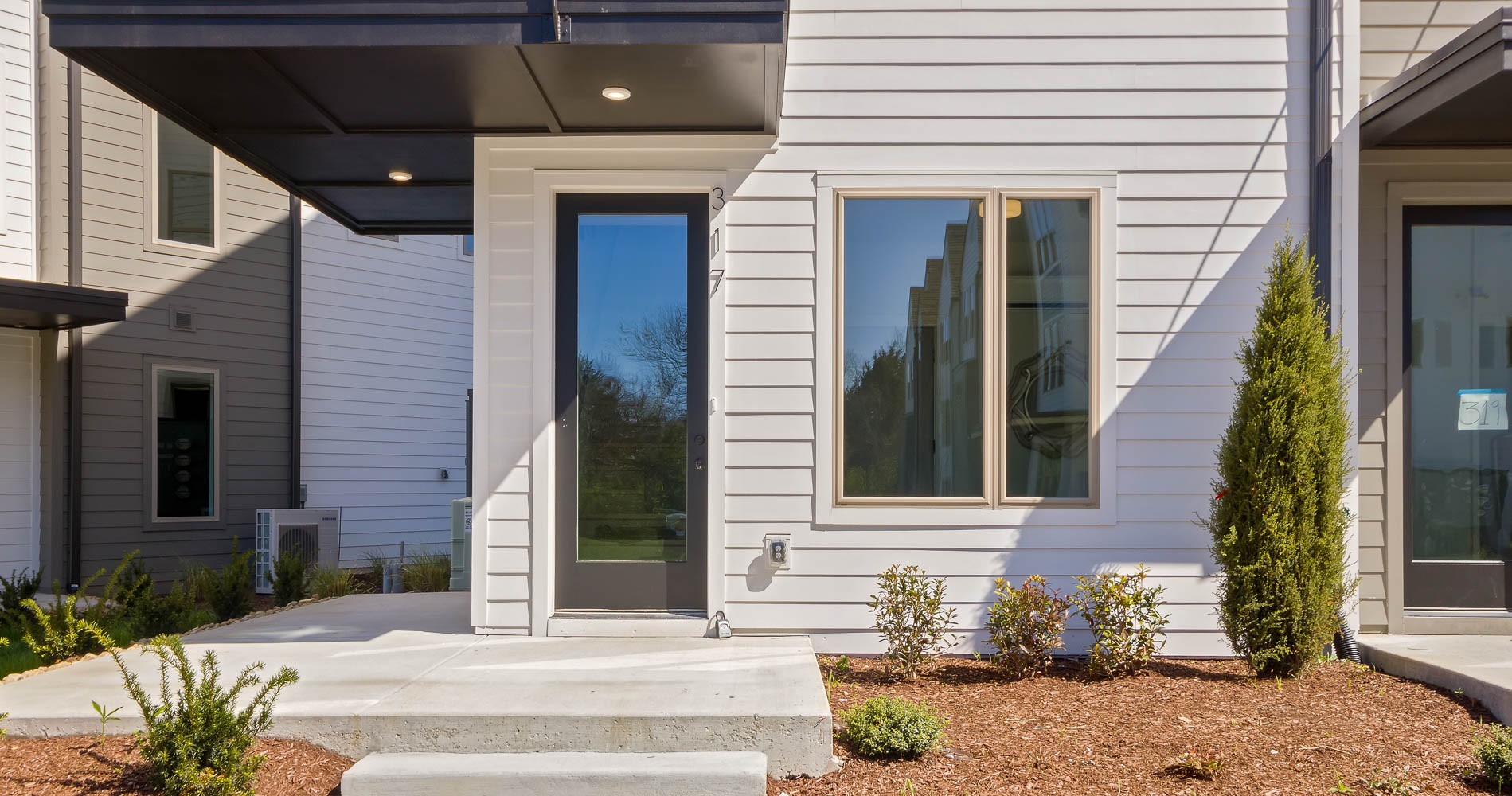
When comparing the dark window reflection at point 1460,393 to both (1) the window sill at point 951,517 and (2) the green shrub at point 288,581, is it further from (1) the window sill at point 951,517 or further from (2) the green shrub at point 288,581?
(2) the green shrub at point 288,581

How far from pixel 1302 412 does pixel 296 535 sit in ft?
25.6

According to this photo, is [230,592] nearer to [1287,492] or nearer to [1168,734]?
[1168,734]

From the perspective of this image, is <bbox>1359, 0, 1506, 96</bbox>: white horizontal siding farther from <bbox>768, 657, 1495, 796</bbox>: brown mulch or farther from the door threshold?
the door threshold

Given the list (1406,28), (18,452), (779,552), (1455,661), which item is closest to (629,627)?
(779,552)

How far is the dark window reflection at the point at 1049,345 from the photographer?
4.89 m

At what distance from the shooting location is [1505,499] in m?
5.12

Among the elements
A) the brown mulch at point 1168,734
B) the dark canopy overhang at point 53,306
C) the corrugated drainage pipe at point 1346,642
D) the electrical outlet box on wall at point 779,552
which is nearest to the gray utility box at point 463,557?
the dark canopy overhang at point 53,306

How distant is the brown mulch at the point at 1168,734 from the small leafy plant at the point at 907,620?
3.8 inches

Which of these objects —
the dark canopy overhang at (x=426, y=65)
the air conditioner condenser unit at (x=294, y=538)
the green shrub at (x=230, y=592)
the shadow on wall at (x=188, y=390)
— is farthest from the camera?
the air conditioner condenser unit at (x=294, y=538)

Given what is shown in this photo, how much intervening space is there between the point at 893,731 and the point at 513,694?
1.41 meters

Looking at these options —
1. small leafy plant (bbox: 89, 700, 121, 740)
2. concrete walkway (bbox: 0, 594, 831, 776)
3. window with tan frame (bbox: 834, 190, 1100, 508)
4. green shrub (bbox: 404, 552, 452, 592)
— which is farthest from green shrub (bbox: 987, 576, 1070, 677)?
green shrub (bbox: 404, 552, 452, 592)

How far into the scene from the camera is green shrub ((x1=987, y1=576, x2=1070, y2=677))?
4.35 metres

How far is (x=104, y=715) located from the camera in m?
3.32

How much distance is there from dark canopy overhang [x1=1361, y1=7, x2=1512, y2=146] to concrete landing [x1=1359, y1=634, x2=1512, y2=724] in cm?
253
